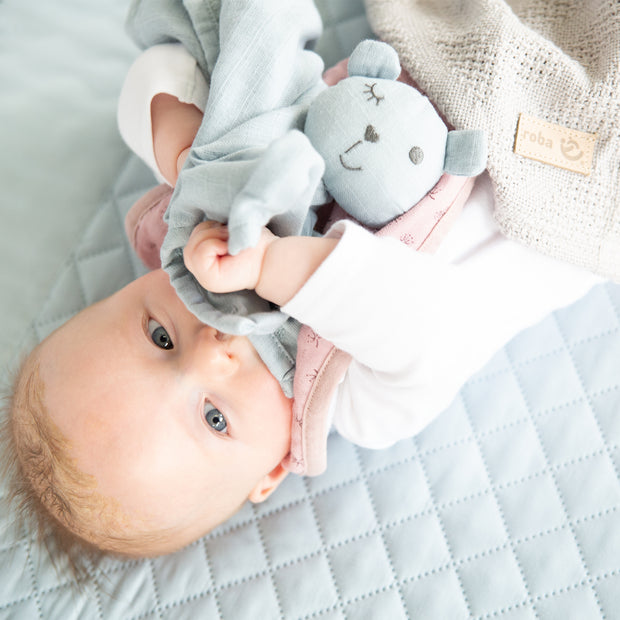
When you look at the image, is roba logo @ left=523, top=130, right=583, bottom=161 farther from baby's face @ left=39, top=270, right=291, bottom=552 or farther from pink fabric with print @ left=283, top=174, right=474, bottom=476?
baby's face @ left=39, top=270, right=291, bottom=552

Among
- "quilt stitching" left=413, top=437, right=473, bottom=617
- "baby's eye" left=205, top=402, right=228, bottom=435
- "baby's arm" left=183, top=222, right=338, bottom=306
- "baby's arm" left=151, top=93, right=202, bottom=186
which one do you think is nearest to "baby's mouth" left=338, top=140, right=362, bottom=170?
"baby's arm" left=183, top=222, right=338, bottom=306

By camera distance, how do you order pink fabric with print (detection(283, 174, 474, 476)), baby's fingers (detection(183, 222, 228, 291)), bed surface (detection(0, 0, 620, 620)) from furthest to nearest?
bed surface (detection(0, 0, 620, 620))
pink fabric with print (detection(283, 174, 474, 476))
baby's fingers (detection(183, 222, 228, 291))

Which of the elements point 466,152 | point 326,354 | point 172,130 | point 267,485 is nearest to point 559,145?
point 466,152

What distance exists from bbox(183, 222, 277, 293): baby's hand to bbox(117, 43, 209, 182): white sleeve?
27cm

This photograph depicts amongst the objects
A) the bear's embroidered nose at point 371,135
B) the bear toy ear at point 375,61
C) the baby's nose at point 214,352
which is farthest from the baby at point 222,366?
the bear toy ear at point 375,61

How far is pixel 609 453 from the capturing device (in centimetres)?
98

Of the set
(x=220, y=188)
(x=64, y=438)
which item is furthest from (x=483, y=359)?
(x=64, y=438)

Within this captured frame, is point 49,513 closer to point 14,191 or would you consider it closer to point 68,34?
point 14,191

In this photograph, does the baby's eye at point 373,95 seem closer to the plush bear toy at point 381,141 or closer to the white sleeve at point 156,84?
the plush bear toy at point 381,141

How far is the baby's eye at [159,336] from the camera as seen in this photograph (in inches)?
34.7

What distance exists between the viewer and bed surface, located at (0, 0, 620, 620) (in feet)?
3.10

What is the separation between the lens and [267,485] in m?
0.98

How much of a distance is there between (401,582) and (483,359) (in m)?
0.37

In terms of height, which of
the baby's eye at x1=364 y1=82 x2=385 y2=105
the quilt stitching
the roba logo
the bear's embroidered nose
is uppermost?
the baby's eye at x1=364 y1=82 x2=385 y2=105
